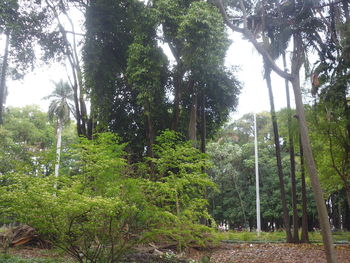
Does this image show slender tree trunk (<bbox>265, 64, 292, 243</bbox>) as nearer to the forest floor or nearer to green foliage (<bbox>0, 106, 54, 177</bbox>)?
the forest floor

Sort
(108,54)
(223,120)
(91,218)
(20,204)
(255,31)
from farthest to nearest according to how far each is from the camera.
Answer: (223,120), (108,54), (255,31), (91,218), (20,204)

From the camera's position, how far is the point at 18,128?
24891 mm

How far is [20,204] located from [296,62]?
19.5 feet

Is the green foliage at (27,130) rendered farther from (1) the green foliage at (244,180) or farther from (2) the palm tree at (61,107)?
(1) the green foliage at (244,180)

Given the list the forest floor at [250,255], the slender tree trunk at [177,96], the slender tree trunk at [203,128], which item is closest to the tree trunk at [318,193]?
the forest floor at [250,255]

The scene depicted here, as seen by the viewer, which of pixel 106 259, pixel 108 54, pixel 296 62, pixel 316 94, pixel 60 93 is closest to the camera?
pixel 106 259

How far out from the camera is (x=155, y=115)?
12.5 m

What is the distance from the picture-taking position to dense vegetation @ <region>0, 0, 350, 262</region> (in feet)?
16.5

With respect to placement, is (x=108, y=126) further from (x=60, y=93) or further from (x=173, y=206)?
(x=60, y=93)

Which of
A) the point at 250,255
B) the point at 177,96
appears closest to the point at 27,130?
the point at 177,96

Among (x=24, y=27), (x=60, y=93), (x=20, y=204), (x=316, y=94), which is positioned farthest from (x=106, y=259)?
(x=60, y=93)

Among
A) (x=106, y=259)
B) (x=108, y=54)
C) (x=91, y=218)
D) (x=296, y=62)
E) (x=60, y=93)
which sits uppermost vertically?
(x=60, y=93)

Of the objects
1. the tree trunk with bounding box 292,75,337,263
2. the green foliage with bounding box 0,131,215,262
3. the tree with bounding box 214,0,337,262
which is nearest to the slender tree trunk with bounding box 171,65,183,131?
the tree with bounding box 214,0,337,262

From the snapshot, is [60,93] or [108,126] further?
[60,93]
